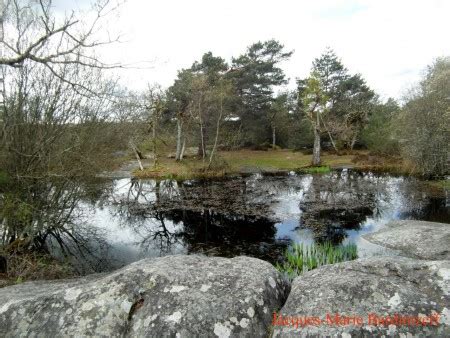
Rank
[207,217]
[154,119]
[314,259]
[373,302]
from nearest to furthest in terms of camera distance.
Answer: [373,302] → [314,259] → [207,217] → [154,119]

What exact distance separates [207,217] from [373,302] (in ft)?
40.9

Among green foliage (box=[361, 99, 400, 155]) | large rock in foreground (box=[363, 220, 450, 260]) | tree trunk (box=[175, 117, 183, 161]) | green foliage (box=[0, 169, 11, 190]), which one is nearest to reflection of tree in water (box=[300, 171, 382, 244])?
large rock in foreground (box=[363, 220, 450, 260])

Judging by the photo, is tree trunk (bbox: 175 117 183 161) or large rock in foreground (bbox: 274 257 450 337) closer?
large rock in foreground (bbox: 274 257 450 337)

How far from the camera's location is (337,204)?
17078mm

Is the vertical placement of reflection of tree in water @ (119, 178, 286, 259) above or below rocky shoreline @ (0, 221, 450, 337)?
below

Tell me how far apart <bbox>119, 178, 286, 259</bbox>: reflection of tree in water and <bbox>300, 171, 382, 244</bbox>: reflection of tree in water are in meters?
1.82

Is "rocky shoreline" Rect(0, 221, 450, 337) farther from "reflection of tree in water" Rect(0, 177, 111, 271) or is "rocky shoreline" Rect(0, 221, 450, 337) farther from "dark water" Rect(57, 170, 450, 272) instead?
"dark water" Rect(57, 170, 450, 272)

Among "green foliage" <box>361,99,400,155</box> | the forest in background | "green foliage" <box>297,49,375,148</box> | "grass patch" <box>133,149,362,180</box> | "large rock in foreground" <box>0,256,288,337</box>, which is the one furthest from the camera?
"green foliage" <box>297,49,375,148</box>

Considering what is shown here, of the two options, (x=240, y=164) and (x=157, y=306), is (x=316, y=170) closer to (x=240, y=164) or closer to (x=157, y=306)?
(x=240, y=164)

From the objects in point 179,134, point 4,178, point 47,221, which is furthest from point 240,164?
point 4,178

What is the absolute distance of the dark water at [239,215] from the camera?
11195mm

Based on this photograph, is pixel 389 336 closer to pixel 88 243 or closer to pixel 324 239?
pixel 324 239

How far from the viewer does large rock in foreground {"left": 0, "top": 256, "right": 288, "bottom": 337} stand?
10.0 ft

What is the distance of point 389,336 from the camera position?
8.87ft
